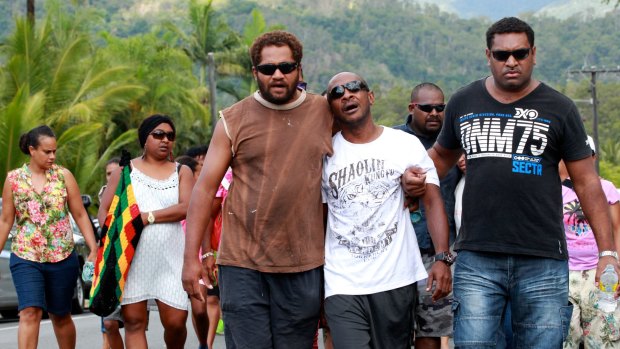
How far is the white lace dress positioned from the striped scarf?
58 mm

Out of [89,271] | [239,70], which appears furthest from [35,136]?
[239,70]

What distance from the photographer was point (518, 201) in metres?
5.87

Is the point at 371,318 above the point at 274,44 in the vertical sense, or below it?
below

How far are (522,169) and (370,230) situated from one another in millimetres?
822

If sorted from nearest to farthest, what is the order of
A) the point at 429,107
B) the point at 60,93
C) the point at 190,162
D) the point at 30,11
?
the point at 429,107 → the point at 190,162 → the point at 60,93 → the point at 30,11

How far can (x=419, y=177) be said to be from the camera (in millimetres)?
6176

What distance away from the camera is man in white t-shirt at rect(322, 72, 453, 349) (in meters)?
6.10

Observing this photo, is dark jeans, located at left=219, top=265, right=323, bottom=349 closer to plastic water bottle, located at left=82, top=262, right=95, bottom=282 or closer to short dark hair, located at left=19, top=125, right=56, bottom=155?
plastic water bottle, located at left=82, top=262, right=95, bottom=282

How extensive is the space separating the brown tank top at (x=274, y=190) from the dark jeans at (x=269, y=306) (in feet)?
0.25

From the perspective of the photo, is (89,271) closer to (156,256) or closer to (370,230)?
(156,256)

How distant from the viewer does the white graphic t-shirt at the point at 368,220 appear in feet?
20.0

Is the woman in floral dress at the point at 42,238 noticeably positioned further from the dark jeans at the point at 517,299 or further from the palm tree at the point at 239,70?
the palm tree at the point at 239,70

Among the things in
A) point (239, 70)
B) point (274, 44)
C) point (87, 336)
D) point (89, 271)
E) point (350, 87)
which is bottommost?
point (87, 336)

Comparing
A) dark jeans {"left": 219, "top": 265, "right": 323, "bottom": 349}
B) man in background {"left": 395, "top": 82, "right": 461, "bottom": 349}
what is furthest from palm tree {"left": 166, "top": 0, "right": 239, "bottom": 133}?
dark jeans {"left": 219, "top": 265, "right": 323, "bottom": 349}
